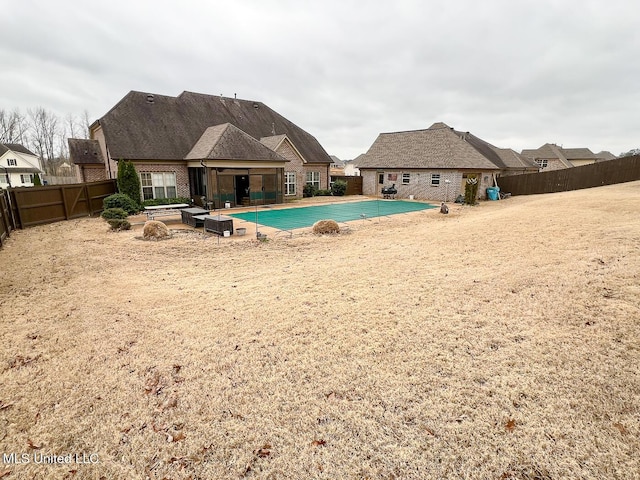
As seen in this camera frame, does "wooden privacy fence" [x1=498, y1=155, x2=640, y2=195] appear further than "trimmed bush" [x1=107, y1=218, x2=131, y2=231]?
Yes

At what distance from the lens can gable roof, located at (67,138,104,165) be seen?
75.3ft

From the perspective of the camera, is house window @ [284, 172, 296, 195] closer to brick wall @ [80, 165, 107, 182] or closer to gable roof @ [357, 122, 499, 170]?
gable roof @ [357, 122, 499, 170]

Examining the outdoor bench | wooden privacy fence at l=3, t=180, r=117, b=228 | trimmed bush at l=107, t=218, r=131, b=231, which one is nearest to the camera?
wooden privacy fence at l=3, t=180, r=117, b=228

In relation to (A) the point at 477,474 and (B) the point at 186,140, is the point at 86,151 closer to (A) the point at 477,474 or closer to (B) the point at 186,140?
(B) the point at 186,140

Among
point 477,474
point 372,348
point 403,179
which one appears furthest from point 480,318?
point 403,179

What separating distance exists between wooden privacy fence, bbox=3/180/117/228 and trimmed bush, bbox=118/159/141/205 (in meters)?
1.16

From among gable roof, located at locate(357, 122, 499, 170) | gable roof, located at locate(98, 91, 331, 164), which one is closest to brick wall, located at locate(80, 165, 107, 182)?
gable roof, located at locate(98, 91, 331, 164)

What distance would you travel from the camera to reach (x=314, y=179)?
32.3 metres

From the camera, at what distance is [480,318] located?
211 inches

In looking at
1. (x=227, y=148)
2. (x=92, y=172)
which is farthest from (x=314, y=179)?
(x=92, y=172)

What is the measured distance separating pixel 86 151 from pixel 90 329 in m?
23.9

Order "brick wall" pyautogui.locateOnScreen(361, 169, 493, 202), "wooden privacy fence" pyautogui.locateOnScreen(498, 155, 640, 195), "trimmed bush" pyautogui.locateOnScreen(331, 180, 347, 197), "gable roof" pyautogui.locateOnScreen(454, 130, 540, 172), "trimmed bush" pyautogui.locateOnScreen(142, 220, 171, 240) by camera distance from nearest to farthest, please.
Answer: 1. "trimmed bush" pyautogui.locateOnScreen(142, 220, 171, 240)
2. "wooden privacy fence" pyautogui.locateOnScreen(498, 155, 640, 195)
3. "brick wall" pyautogui.locateOnScreen(361, 169, 493, 202)
4. "trimmed bush" pyautogui.locateOnScreen(331, 180, 347, 197)
5. "gable roof" pyautogui.locateOnScreen(454, 130, 540, 172)
